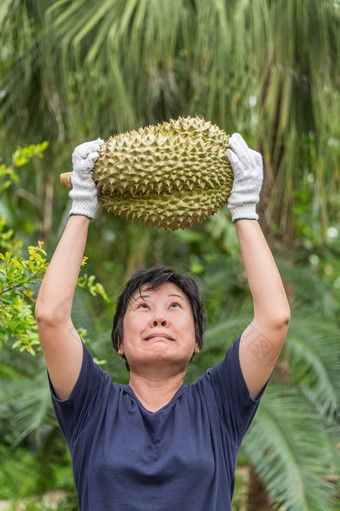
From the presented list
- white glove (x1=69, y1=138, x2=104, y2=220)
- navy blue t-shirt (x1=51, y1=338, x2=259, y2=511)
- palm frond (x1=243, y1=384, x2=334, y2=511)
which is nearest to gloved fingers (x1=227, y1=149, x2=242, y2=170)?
white glove (x1=69, y1=138, x2=104, y2=220)

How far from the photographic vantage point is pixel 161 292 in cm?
195

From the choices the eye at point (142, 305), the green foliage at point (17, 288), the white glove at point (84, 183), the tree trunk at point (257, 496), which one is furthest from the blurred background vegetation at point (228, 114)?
the white glove at point (84, 183)

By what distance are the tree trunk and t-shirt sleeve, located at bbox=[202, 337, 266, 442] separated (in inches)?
119

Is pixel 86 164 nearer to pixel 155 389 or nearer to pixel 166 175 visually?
pixel 166 175

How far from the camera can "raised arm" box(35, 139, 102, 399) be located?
5.61 feet

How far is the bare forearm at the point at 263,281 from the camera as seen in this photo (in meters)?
1.75

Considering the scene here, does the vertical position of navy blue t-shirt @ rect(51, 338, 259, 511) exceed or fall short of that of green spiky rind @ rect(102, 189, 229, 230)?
it falls short

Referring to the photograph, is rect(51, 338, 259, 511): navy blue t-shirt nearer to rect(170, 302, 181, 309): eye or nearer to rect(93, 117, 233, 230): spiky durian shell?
rect(170, 302, 181, 309): eye

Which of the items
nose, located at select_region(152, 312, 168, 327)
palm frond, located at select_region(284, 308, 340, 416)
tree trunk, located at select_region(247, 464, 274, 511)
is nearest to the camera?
nose, located at select_region(152, 312, 168, 327)

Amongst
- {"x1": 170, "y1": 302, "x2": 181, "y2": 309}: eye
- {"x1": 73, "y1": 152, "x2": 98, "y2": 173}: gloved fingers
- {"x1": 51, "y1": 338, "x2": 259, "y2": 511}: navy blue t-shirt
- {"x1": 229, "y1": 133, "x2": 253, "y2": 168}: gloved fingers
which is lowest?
{"x1": 51, "y1": 338, "x2": 259, "y2": 511}: navy blue t-shirt

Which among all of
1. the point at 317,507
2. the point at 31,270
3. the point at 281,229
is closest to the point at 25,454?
the point at 281,229

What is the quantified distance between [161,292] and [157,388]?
10.5 inches

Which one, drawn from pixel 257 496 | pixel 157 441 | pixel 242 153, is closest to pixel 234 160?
pixel 242 153

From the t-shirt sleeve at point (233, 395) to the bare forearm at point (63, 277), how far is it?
0.43m
